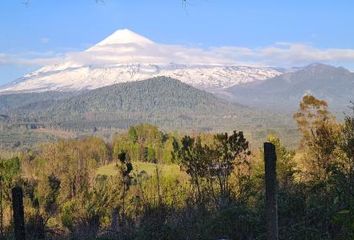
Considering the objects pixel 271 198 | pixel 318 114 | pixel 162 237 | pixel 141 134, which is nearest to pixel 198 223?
pixel 162 237

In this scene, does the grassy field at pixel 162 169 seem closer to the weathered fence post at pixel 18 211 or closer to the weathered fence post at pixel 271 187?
the weathered fence post at pixel 18 211

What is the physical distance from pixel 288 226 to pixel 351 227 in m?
2.15

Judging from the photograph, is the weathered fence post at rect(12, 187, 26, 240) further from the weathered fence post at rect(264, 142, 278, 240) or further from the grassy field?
the grassy field

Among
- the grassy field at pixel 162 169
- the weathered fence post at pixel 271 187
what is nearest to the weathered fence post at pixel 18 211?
the weathered fence post at pixel 271 187

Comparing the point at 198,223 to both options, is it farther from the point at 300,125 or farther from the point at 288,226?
the point at 300,125

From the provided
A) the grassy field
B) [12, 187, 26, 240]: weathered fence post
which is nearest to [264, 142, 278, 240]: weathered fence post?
[12, 187, 26, 240]: weathered fence post

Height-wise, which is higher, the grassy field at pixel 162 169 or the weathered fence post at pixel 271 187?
the weathered fence post at pixel 271 187

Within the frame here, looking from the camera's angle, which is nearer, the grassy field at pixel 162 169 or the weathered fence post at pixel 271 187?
the weathered fence post at pixel 271 187

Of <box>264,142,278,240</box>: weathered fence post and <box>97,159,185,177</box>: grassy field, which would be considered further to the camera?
<box>97,159,185,177</box>: grassy field

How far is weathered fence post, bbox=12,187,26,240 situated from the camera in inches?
143

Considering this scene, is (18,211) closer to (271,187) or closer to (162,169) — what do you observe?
(271,187)

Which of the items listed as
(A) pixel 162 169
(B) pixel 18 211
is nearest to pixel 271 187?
(B) pixel 18 211

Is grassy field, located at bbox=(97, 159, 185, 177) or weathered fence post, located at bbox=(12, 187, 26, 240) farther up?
weathered fence post, located at bbox=(12, 187, 26, 240)

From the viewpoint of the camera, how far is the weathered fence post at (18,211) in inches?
143
